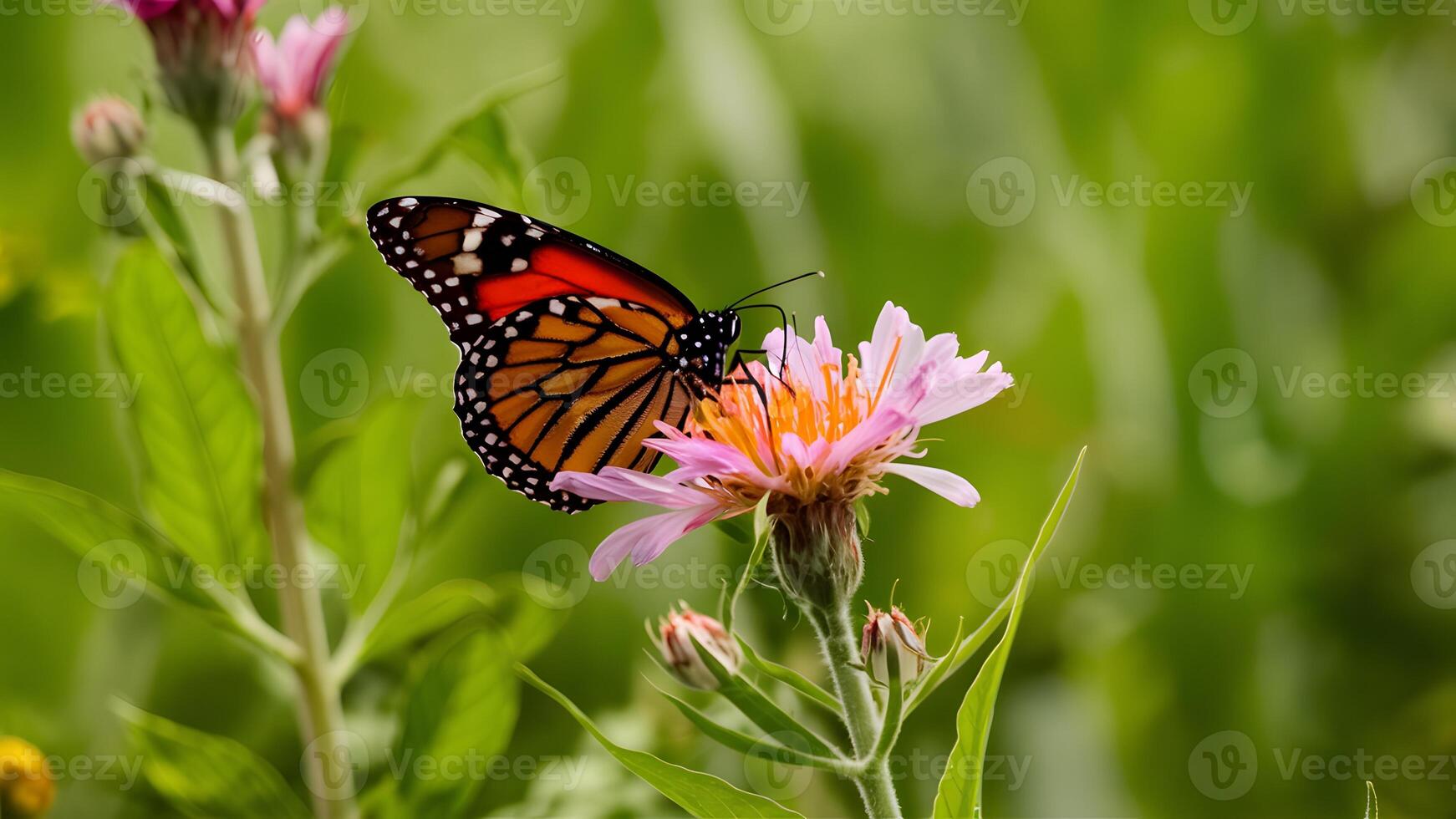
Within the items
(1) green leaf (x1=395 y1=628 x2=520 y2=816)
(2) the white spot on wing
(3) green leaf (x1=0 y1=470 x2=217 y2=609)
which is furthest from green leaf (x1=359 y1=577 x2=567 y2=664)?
(2) the white spot on wing

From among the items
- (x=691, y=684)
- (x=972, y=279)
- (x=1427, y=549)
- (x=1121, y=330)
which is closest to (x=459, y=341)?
(x=691, y=684)

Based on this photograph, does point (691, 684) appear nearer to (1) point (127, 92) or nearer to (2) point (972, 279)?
(2) point (972, 279)

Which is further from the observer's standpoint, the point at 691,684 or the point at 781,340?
the point at 781,340

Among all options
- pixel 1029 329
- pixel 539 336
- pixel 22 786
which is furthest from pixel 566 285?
pixel 1029 329

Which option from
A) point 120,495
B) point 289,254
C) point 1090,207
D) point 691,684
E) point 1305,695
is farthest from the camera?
point 1090,207

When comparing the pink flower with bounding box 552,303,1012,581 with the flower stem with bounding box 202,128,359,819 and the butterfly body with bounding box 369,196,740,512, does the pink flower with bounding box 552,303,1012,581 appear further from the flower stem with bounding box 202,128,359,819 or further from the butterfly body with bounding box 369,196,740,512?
the flower stem with bounding box 202,128,359,819

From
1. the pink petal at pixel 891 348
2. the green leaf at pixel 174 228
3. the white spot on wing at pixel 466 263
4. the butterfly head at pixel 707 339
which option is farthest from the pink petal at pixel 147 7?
the pink petal at pixel 891 348
